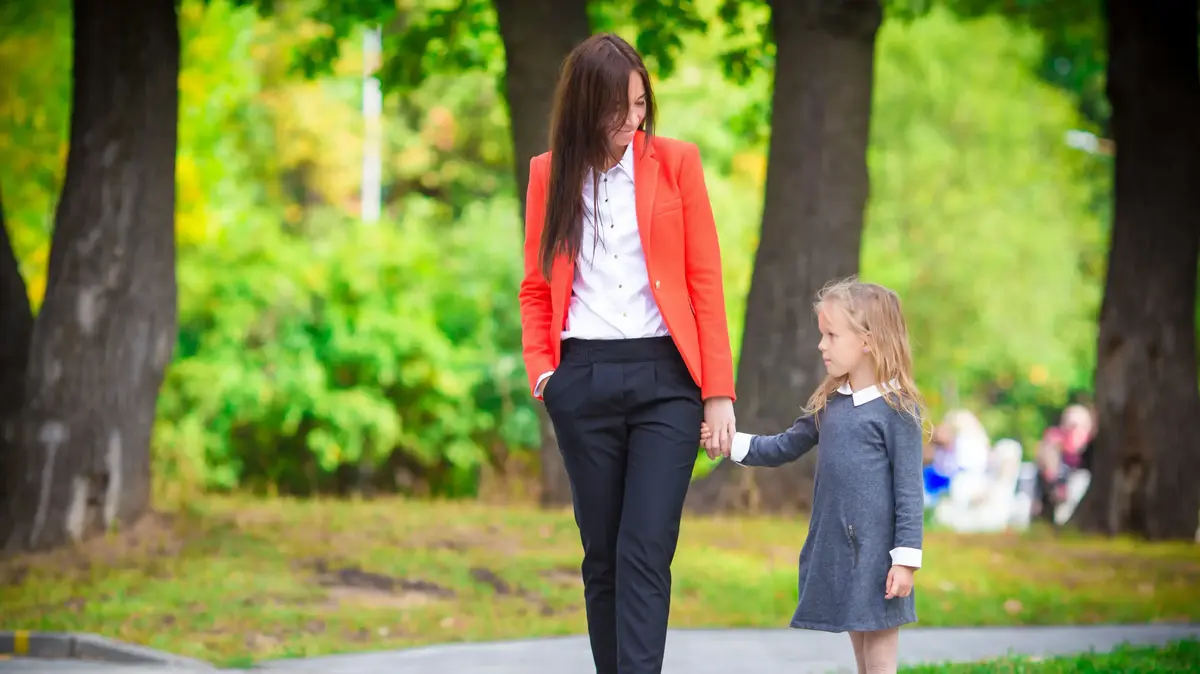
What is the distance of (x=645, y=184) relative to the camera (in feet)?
15.4

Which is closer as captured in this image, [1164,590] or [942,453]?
[1164,590]

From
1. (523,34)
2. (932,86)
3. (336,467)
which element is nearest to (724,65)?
(523,34)

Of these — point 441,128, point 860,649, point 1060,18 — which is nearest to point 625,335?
point 860,649

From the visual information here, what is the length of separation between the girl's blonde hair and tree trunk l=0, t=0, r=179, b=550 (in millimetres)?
6691

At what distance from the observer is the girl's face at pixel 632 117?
4.67 m

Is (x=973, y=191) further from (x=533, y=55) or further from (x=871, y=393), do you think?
(x=871, y=393)

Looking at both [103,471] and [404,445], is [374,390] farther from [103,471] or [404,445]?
[103,471]

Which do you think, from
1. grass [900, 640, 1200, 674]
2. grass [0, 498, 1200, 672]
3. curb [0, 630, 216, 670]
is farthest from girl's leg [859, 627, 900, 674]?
curb [0, 630, 216, 670]

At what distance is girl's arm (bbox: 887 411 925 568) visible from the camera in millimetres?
4586

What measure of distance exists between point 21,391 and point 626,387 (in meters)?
6.92

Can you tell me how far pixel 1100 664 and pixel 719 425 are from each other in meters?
2.85

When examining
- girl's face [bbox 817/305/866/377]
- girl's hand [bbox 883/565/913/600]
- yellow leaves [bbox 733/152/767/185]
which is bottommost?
girl's hand [bbox 883/565/913/600]

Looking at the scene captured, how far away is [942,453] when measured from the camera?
22.2 metres

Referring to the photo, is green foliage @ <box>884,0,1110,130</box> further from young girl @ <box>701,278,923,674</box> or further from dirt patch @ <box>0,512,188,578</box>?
young girl @ <box>701,278,923,674</box>
